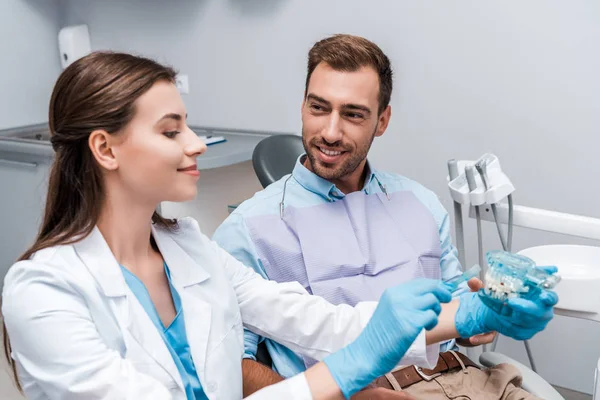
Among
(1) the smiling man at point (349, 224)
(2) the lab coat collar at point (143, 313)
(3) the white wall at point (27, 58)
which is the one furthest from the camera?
(3) the white wall at point (27, 58)

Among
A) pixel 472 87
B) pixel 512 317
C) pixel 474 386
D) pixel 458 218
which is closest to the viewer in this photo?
pixel 512 317

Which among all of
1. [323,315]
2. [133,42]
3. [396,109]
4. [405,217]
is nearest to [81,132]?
[323,315]

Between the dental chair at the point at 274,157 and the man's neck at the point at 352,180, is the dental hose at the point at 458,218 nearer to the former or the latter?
the man's neck at the point at 352,180

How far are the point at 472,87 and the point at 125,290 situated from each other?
1.67 metres

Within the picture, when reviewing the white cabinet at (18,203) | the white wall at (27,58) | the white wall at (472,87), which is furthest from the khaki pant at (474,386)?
the white wall at (27,58)

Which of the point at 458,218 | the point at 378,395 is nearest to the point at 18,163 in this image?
the point at 458,218

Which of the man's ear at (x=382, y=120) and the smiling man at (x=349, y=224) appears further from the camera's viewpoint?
the man's ear at (x=382, y=120)

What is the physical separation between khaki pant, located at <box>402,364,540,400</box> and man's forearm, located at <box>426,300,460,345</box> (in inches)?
6.3

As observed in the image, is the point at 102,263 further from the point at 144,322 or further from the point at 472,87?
the point at 472,87

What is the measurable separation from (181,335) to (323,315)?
1.07ft

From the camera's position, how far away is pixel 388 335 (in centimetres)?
110

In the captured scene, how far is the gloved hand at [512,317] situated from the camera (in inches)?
43.4

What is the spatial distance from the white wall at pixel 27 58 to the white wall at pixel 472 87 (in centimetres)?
94

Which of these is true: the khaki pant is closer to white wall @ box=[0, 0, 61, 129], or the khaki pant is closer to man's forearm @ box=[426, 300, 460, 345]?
man's forearm @ box=[426, 300, 460, 345]
